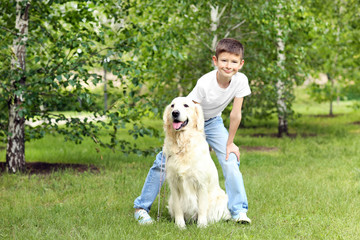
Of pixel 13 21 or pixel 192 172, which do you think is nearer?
pixel 192 172

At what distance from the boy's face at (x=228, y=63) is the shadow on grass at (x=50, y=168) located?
13.0 ft

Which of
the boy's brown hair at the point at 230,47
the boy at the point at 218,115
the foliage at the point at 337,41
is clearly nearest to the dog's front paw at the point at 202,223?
the boy at the point at 218,115

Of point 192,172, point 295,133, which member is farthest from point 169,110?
point 295,133

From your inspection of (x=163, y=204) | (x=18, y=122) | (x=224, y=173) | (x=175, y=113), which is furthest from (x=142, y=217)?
(x=18, y=122)

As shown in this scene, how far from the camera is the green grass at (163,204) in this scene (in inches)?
157

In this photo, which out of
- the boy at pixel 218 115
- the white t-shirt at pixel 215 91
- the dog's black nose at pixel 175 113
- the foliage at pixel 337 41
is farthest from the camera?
the foliage at pixel 337 41

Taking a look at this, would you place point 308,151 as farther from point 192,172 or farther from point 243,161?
point 192,172

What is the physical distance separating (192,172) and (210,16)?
6716 mm

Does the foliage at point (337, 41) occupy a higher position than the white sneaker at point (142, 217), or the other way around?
the foliage at point (337, 41)

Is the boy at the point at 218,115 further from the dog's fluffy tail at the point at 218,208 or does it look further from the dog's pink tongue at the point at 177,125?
the dog's pink tongue at the point at 177,125

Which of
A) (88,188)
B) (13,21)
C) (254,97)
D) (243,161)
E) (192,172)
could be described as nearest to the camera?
(192,172)

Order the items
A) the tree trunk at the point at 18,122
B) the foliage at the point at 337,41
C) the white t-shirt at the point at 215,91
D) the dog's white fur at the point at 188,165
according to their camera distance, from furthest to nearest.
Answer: the foliage at the point at 337,41, the tree trunk at the point at 18,122, the white t-shirt at the point at 215,91, the dog's white fur at the point at 188,165

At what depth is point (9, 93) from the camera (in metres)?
6.17

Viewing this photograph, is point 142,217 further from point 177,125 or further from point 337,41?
point 337,41
